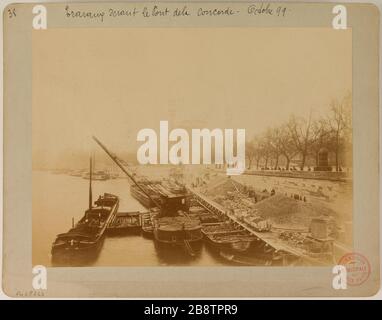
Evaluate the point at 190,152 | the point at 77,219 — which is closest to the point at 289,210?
the point at 190,152

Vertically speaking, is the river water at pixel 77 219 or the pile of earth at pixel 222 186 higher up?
the pile of earth at pixel 222 186

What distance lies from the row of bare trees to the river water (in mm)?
269

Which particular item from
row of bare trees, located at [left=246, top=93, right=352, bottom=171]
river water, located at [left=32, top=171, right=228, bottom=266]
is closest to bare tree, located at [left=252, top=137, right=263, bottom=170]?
row of bare trees, located at [left=246, top=93, right=352, bottom=171]

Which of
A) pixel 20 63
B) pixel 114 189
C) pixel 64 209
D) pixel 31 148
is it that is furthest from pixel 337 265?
pixel 20 63

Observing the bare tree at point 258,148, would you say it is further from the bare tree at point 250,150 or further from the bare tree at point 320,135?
the bare tree at point 320,135

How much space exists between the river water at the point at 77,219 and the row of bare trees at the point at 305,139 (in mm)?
269

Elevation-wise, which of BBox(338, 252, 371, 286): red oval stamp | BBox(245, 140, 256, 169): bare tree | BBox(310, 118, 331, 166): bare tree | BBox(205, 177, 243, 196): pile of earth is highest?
BBox(310, 118, 331, 166): bare tree

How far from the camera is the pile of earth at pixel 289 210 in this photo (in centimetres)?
78

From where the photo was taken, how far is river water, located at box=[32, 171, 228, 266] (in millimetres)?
777

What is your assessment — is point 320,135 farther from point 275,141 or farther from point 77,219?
point 77,219

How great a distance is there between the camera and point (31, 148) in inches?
30.6

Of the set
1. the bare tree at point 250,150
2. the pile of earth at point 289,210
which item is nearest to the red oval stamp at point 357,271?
the pile of earth at point 289,210

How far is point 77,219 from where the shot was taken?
30.7 inches

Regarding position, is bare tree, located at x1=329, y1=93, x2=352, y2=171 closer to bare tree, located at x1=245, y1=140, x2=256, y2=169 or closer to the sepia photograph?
the sepia photograph
